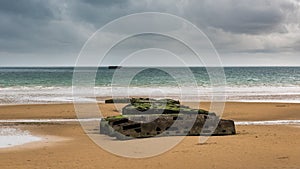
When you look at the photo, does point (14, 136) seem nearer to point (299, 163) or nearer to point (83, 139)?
point (83, 139)

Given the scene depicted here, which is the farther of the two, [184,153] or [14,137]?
[14,137]

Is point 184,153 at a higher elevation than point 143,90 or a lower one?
lower

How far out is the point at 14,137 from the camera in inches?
571

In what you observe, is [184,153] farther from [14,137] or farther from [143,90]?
[143,90]

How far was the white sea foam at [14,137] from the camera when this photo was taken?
13.2m

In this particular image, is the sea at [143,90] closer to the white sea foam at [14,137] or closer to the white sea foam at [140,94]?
the white sea foam at [140,94]

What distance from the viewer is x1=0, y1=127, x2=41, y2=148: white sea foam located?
43.4 feet

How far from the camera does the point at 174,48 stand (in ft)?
47.2

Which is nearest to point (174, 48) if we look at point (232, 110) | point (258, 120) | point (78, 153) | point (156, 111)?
point (156, 111)

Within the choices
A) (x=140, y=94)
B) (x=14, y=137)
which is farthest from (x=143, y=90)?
(x=14, y=137)

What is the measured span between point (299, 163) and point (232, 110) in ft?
48.0

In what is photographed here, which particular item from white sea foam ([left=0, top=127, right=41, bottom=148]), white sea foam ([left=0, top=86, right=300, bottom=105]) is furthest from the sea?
white sea foam ([left=0, top=127, right=41, bottom=148])

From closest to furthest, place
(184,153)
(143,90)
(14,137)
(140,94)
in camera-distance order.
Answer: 1. (184,153)
2. (14,137)
3. (140,94)
4. (143,90)

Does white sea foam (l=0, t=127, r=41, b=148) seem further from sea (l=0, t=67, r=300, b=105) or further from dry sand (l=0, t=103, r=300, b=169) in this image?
sea (l=0, t=67, r=300, b=105)
